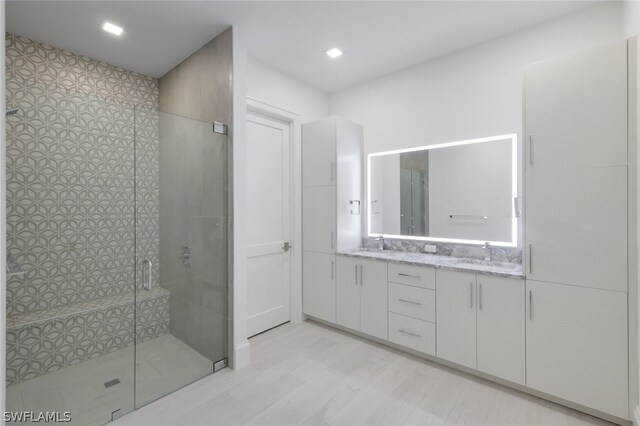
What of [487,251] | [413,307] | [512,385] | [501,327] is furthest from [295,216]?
[512,385]

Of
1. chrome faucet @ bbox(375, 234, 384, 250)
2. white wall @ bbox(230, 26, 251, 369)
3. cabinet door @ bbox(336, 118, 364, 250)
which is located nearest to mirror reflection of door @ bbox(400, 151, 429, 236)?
chrome faucet @ bbox(375, 234, 384, 250)

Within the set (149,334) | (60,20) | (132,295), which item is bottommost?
(149,334)

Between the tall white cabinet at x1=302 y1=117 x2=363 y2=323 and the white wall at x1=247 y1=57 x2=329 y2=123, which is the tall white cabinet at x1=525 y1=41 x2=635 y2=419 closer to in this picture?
the tall white cabinet at x1=302 y1=117 x2=363 y2=323

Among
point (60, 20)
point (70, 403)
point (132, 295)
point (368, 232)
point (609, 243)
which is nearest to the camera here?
point (609, 243)

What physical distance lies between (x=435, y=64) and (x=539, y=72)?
3.67 ft

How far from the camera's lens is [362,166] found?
3453 millimetres

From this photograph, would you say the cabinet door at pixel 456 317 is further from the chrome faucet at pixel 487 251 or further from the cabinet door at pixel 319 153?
the cabinet door at pixel 319 153

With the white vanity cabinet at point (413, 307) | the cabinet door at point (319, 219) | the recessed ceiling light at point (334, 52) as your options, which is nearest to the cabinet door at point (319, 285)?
the cabinet door at point (319, 219)

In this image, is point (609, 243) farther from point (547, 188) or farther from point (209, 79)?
point (209, 79)

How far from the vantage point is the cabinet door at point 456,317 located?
7.37 ft

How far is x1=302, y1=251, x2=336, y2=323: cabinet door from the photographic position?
3.13m

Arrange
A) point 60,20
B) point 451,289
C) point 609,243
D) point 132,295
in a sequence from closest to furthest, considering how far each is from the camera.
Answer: point 609,243 → point 60,20 → point 451,289 → point 132,295

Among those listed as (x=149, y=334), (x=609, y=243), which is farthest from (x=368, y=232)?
(x=149, y=334)

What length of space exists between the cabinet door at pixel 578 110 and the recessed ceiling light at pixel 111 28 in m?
3.05
